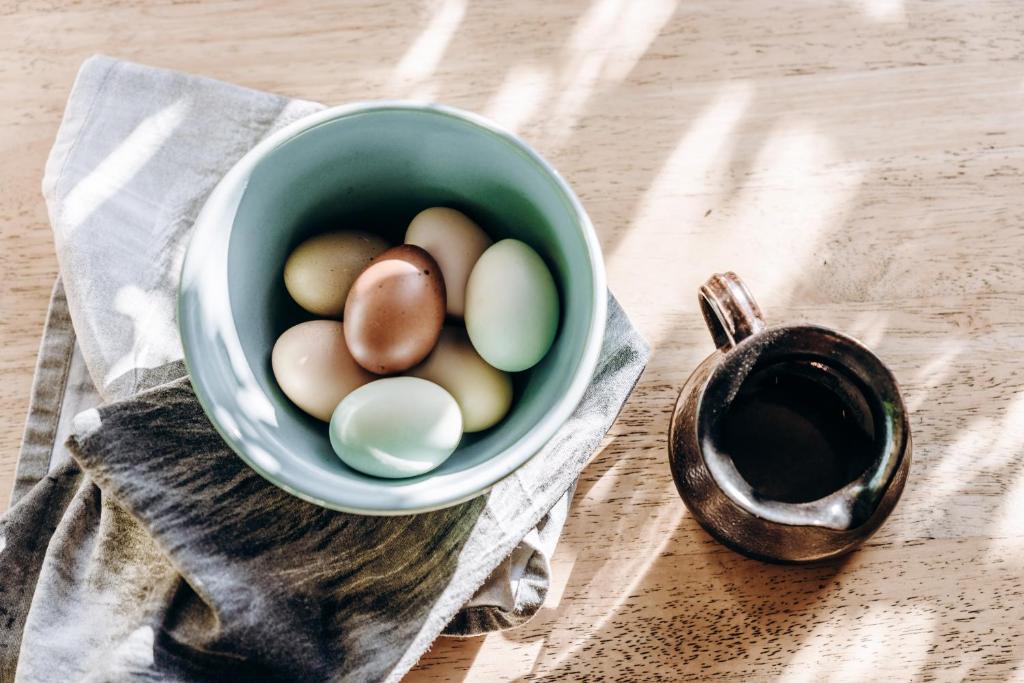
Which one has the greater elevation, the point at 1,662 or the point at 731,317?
the point at 731,317

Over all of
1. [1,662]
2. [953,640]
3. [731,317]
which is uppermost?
[731,317]

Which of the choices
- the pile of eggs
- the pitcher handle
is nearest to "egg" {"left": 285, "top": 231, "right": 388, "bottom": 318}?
the pile of eggs

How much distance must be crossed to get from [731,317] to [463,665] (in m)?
0.30

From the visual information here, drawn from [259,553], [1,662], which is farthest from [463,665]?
[1,662]

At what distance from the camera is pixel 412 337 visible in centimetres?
42

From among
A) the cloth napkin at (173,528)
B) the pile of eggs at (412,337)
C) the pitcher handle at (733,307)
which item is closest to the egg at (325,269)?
the pile of eggs at (412,337)

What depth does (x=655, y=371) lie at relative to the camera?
1.93 feet

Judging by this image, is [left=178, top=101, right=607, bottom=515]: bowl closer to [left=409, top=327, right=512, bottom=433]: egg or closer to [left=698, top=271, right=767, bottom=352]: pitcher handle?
[left=409, top=327, right=512, bottom=433]: egg

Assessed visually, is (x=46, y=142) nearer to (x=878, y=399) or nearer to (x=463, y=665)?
(x=463, y=665)

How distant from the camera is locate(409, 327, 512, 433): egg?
0.43m

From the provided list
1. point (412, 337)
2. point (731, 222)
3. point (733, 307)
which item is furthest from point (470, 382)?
point (731, 222)

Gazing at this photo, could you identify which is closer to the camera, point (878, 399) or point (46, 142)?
point (878, 399)

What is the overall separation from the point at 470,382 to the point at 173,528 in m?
0.19

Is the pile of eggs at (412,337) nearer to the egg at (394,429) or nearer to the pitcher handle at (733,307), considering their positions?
the egg at (394,429)
